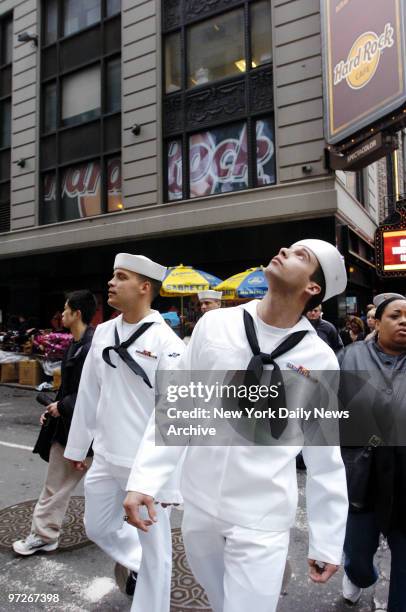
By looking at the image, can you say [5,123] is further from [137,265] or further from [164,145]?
[137,265]

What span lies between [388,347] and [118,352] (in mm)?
1652

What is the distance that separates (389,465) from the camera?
2740 millimetres

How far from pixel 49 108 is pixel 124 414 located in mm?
17934

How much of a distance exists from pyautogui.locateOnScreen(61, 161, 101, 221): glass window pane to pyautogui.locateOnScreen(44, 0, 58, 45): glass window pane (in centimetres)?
512

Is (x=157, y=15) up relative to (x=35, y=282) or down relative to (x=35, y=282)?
up

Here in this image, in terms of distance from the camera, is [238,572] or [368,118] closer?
[238,572]

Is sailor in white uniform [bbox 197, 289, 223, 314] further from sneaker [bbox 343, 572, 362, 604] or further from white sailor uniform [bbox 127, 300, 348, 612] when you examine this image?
white sailor uniform [bbox 127, 300, 348, 612]

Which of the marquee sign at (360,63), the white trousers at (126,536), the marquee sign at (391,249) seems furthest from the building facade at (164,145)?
the white trousers at (126,536)

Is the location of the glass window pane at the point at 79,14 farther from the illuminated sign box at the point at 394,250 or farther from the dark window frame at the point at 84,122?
the illuminated sign box at the point at 394,250

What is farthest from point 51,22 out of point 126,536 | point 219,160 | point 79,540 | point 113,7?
point 126,536

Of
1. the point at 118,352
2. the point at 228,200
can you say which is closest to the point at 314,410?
the point at 118,352

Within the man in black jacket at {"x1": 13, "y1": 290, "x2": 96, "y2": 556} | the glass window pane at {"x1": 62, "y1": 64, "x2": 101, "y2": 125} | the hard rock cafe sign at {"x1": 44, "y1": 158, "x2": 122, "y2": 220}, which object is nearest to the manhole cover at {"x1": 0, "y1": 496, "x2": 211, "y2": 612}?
the man in black jacket at {"x1": 13, "y1": 290, "x2": 96, "y2": 556}

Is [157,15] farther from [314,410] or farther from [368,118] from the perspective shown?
[314,410]

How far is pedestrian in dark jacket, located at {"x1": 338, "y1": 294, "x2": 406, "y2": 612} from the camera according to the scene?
2727 millimetres
